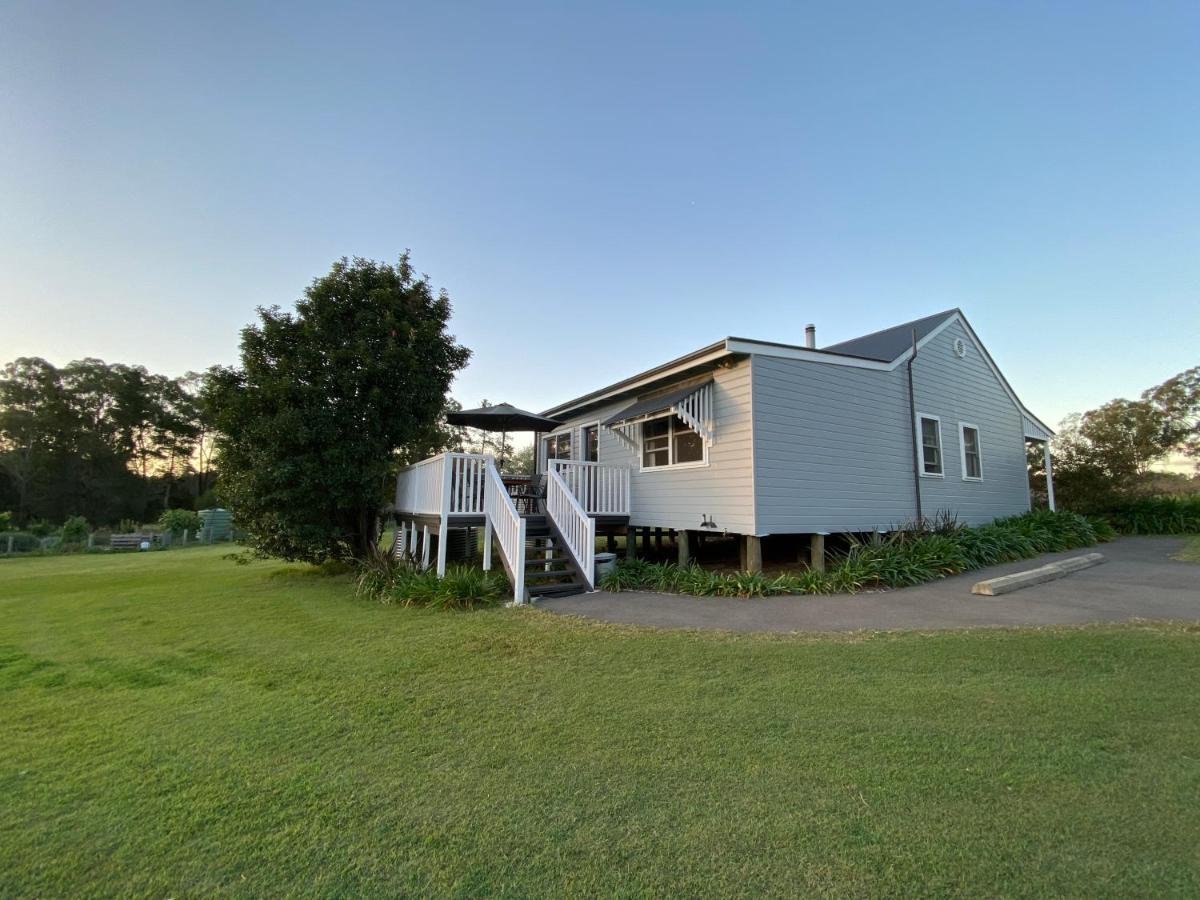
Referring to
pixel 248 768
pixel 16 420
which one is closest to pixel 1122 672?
pixel 248 768

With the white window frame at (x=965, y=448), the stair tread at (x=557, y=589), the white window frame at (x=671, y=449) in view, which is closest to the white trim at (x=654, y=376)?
the white window frame at (x=671, y=449)

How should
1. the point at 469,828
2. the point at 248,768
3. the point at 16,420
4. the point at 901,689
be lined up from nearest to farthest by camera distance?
1. the point at 469,828
2. the point at 248,768
3. the point at 901,689
4. the point at 16,420

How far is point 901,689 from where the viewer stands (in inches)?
145

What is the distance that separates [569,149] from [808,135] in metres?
4.98

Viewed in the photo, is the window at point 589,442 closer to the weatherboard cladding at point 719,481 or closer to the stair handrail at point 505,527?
the weatherboard cladding at point 719,481

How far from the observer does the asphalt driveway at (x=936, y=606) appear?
216 inches

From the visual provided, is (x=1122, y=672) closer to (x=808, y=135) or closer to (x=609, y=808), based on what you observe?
(x=609, y=808)

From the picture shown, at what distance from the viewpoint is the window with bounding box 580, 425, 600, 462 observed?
13656mm

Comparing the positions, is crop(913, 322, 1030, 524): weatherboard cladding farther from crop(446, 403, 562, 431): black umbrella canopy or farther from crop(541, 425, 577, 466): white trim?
crop(541, 425, 577, 466): white trim

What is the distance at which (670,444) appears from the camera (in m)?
10.6

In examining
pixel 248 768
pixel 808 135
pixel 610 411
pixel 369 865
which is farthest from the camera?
pixel 610 411

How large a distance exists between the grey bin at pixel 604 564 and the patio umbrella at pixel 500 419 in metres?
3.12

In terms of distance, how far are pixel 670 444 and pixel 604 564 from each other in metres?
3.01

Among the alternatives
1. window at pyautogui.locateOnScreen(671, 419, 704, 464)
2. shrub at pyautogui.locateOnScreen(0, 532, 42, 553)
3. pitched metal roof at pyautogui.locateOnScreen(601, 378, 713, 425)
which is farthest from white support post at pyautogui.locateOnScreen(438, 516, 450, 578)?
shrub at pyautogui.locateOnScreen(0, 532, 42, 553)
